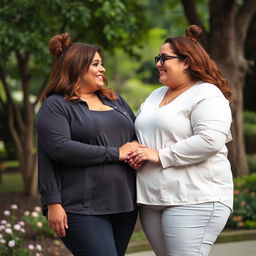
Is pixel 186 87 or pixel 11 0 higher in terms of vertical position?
pixel 11 0

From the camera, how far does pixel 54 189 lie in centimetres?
329

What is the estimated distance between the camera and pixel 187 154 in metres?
3.26

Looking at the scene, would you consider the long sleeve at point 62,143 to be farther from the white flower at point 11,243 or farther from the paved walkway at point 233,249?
the paved walkway at point 233,249

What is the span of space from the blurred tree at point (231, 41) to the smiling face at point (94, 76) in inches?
245

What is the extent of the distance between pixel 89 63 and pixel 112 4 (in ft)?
12.2

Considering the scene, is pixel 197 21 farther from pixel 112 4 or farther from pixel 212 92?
pixel 212 92

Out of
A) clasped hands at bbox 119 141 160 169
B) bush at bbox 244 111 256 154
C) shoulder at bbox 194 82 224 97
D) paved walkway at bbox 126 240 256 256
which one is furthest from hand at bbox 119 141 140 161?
bush at bbox 244 111 256 154

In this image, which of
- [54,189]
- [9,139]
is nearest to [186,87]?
[54,189]

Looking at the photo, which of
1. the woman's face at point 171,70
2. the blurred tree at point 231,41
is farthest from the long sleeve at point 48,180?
Result: the blurred tree at point 231,41

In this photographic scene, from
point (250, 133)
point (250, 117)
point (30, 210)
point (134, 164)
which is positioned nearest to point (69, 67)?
point (134, 164)

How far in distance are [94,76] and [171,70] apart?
18.4 inches

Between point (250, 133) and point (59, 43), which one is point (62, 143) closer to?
point (59, 43)

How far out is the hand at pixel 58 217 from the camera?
3.28 m

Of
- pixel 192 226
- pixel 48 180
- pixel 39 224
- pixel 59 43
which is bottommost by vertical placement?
pixel 39 224
